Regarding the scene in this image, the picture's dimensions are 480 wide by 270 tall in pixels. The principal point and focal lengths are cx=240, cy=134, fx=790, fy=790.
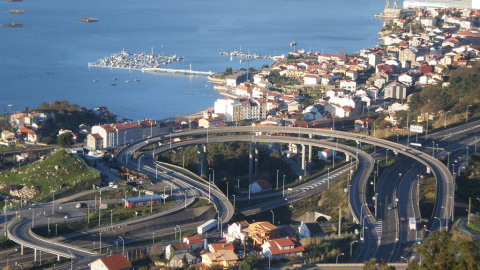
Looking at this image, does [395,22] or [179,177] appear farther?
[395,22]

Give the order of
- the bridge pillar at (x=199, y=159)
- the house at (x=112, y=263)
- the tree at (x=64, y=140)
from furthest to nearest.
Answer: the bridge pillar at (x=199, y=159) → the tree at (x=64, y=140) → the house at (x=112, y=263)

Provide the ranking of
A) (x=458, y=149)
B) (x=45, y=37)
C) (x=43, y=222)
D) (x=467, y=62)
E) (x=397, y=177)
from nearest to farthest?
(x=43, y=222), (x=397, y=177), (x=458, y=149), (x=467, y=62), (x=45, y=37)

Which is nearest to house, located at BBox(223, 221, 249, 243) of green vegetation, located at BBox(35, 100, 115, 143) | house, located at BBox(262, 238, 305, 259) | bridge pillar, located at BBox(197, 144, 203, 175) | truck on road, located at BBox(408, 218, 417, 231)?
house, located at BBox(262, 238, 305, 259)

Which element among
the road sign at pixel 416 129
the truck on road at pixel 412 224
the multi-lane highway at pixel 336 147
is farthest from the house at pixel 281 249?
the road sign at pixel 416 129

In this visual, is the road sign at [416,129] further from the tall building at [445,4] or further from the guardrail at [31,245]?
the tall building at [445,4]

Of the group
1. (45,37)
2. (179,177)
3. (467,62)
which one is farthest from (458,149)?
(45,37)

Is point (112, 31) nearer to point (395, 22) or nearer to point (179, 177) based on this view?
point (395, 22)
